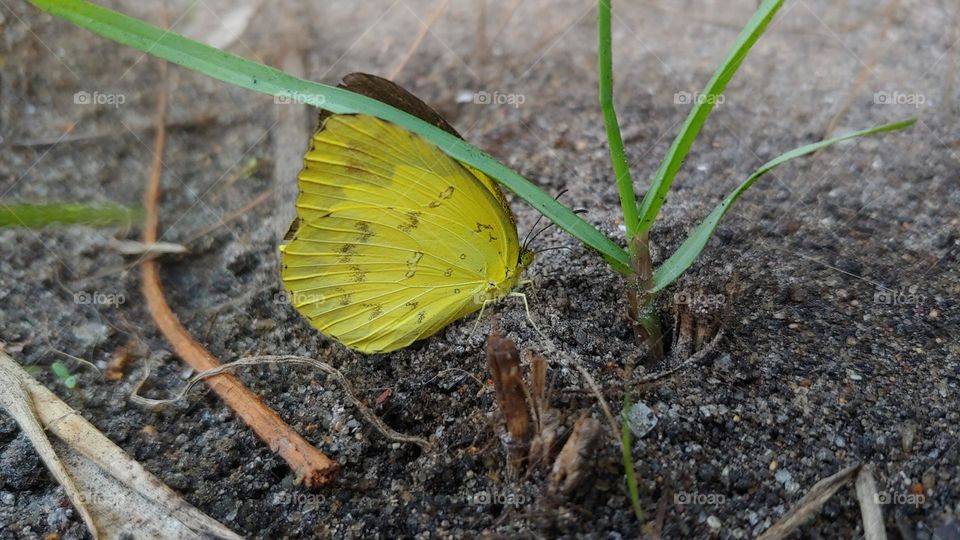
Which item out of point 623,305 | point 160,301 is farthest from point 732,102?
point 160,301

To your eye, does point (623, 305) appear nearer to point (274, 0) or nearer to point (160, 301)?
point (160, 301)

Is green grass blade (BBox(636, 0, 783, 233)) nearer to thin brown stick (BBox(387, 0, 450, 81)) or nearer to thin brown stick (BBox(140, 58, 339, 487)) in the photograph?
thin brown stick (BBox(140, 58, 339, 487))

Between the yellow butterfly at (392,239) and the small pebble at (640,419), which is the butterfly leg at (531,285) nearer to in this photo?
the yellow butterfly at (392,239)

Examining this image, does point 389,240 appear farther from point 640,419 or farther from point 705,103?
point 705,103

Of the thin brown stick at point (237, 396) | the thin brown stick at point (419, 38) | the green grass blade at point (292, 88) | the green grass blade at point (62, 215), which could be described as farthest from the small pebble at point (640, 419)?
the thin brown stick at point (419, 38)

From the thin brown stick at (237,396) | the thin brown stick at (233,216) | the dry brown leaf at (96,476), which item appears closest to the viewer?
the dry brown leaf at (96,476)

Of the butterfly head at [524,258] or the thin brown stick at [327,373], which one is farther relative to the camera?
the butterfly head at [524,258]

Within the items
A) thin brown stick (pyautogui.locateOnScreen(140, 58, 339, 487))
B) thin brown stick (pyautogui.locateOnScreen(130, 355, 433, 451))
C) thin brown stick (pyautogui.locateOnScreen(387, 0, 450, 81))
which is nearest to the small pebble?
A: thin brown stick (pyautogui.locateOnScreen(130, 355, 433, 451))
